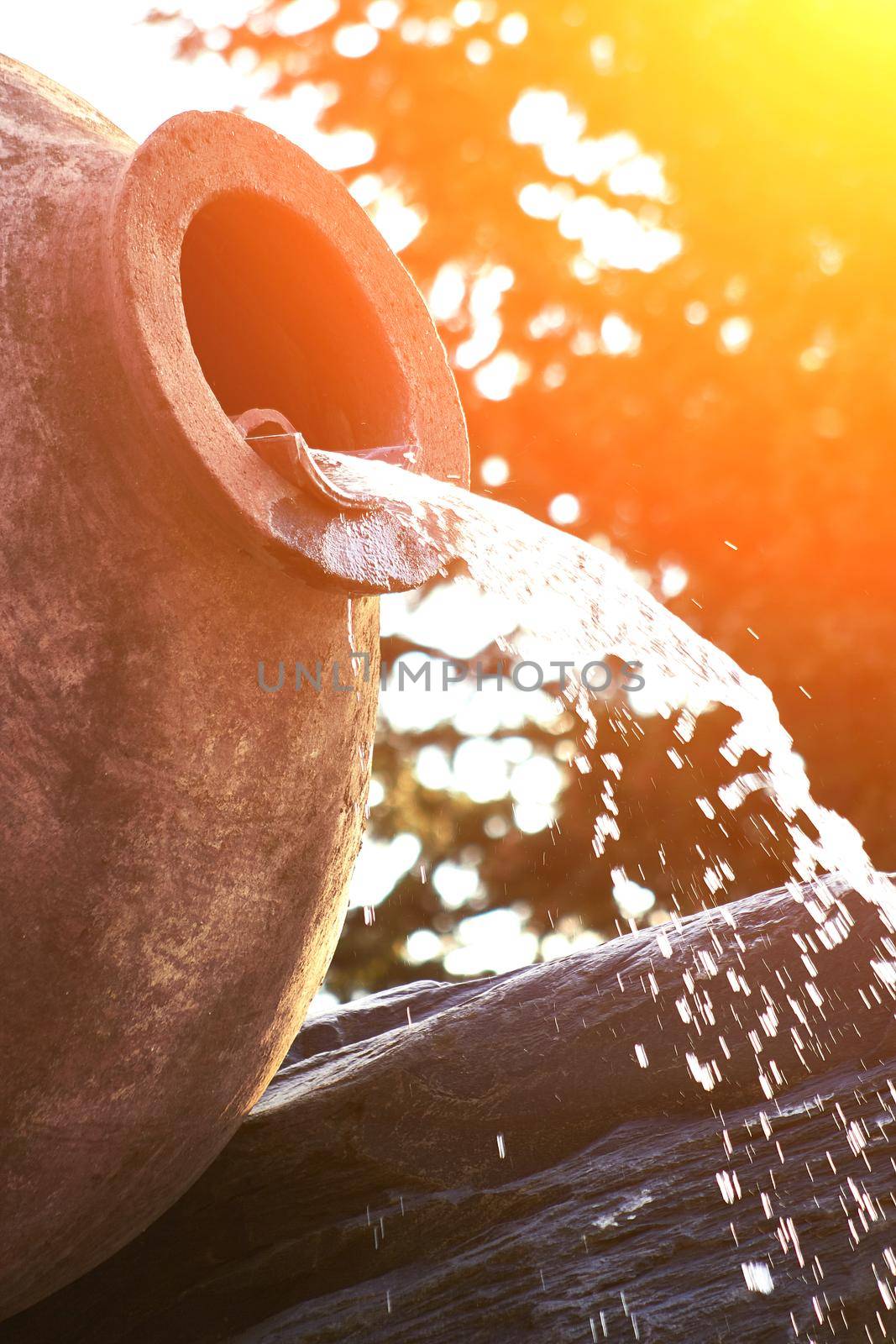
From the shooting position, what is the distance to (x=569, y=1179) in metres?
2.85

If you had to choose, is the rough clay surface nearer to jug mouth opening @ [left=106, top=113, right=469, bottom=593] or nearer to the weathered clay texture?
the weathered clay texture

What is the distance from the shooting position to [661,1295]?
2436mm

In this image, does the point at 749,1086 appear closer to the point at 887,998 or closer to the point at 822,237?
the point at 887,998

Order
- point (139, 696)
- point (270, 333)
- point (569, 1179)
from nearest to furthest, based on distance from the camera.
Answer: point (139, 696)
point (270, 333)
point (569, 1179)

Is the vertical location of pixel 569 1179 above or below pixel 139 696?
below

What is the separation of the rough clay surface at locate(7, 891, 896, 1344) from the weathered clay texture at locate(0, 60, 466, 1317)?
0.44 m

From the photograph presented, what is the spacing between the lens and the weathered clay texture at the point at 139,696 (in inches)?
77.0

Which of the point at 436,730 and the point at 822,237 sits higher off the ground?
the point at 822,237

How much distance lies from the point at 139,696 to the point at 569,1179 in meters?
1.66

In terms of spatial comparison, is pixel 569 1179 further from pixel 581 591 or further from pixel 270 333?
pixel 270 333

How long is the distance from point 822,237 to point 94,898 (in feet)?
20.3

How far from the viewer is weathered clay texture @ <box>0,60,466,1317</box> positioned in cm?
196

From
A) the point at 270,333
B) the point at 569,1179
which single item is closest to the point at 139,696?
the point at 270,333

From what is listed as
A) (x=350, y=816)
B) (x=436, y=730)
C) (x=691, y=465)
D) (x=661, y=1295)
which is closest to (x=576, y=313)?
(x=691, y=465)
